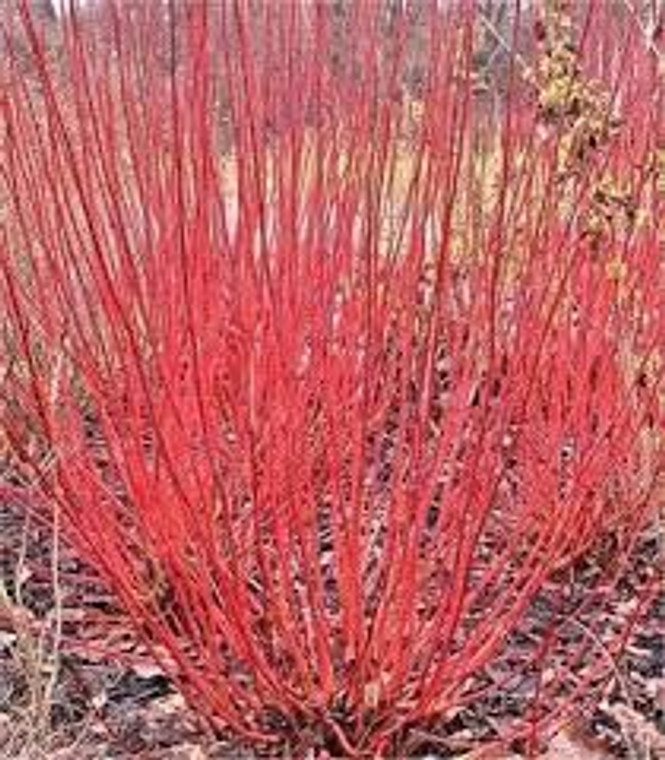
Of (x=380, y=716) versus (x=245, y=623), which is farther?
(x=380, y=716)

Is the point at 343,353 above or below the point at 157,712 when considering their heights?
above

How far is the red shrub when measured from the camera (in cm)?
186

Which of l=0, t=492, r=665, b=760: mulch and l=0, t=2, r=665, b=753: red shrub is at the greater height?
l=0, t=2, r=665, b=753: red shrub

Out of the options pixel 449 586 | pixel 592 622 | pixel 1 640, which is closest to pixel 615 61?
pixel 592 622

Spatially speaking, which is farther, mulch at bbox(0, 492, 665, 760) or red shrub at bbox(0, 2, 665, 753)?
mulch at bbox(0, 492, 665, 760)

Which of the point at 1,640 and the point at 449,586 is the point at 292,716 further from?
the point at 1,640

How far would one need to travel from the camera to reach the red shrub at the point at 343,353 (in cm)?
186

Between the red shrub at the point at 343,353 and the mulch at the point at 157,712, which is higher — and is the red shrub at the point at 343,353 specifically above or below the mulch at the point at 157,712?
above

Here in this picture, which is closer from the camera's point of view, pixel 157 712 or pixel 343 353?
pixel 343 353

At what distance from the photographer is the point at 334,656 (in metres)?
2.26

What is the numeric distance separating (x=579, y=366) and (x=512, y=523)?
0.42 metres

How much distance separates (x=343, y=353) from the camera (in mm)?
2172

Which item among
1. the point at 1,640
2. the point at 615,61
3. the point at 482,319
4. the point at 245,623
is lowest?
the point at 1,640

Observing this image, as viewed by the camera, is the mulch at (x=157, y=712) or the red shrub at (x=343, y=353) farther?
the mulch at (x=157, y=712)
